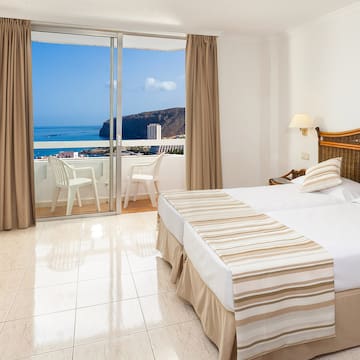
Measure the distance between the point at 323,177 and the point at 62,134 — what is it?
325 cm

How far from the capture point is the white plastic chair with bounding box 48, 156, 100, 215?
174 inches

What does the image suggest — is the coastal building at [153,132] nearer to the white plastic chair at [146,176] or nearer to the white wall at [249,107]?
the white plastic chair at [146,176]

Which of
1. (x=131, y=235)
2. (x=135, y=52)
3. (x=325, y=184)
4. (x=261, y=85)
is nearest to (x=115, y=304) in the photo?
(x=131, y=235)

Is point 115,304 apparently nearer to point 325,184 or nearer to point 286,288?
point 286,288

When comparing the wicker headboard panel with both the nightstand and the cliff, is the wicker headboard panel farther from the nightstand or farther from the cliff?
the cliff

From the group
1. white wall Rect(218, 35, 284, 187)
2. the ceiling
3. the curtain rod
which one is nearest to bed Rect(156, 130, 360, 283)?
white wall Rect(218, 35, 284, 187)

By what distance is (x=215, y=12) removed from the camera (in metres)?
3.80

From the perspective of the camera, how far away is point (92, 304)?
2.38 meters

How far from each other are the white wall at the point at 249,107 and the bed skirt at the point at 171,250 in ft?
7.06

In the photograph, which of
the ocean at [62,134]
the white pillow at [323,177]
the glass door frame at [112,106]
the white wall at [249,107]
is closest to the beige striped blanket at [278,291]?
the white pillow at [323,177]

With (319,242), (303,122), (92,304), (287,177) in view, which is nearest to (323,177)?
(303,122)

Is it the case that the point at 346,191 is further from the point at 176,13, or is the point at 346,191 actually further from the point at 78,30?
the point at 78,30

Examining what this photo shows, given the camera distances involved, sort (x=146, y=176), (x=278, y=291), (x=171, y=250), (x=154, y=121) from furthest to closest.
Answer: (x=154, y=121) < (x=146, y=176) < (x=171, y=250) < (x=278, y=291)

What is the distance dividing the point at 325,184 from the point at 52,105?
3.45 m
